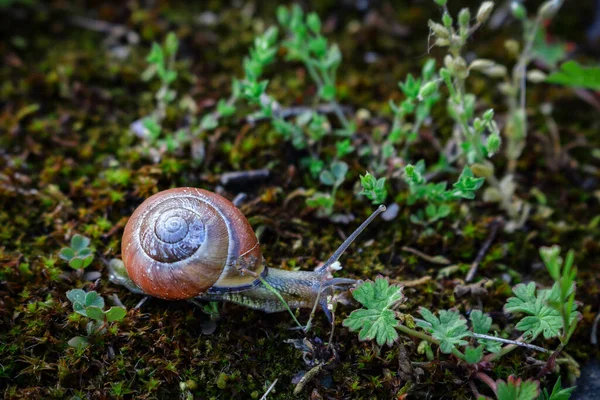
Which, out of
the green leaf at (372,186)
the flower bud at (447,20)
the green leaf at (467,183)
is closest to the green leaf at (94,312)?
the green leaf at (372,186)

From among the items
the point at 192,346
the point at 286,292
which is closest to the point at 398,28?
the point at 286,292

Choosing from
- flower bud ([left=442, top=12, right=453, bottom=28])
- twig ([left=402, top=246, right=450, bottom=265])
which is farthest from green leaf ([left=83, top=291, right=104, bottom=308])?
flower bud ([left=442, top=12, right=453, bottom=28])

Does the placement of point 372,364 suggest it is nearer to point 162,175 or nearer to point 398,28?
point 162,175

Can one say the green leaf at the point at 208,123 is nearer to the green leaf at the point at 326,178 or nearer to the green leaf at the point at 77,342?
the green leaf at the point at 326,178

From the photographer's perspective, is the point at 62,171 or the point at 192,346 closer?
the point at 192,346

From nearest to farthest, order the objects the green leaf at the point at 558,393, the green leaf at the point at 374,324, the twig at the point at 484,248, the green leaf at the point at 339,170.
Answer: the green leaf at the point at 558,393, the green leaf at the point at 374,324, the twig at the point at 484,248, the green leaf at the point at 339,170

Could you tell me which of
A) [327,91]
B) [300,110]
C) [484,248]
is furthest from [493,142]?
[300,110]
